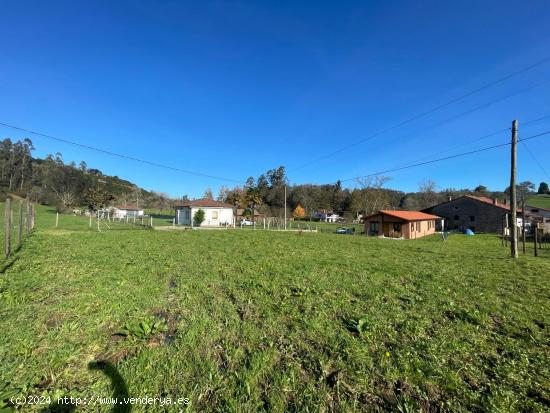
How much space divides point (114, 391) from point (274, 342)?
6.24 ft

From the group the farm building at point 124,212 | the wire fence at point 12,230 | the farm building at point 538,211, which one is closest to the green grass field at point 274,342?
the wire fence at point 12,230

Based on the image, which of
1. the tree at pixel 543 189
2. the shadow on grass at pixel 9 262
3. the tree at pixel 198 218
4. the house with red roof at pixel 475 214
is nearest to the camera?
the shadow on grass at pixel 9 262

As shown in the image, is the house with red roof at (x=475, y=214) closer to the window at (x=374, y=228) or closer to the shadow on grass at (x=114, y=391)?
the window at (x=374, y=228)

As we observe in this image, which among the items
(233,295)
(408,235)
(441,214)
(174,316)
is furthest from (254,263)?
(441,214)

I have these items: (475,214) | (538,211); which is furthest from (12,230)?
(538,211)

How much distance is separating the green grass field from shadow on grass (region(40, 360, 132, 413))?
2 cm

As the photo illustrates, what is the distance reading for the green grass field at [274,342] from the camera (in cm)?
271

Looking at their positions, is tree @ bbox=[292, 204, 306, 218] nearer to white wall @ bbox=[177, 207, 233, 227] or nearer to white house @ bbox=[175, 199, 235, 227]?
white house @ bbox=[175, 199, 235, 227]

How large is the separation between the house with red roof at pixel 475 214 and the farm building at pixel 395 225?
33.1 ft

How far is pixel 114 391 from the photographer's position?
2664 mm

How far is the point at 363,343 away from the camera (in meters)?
3.74

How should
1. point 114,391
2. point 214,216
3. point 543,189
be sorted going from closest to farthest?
1. point 114,391
2. point 214,216
3. point 543,189

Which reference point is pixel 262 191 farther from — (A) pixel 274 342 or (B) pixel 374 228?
(A) pixel 274 342

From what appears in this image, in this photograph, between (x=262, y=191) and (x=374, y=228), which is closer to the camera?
(x=374, y=228)
